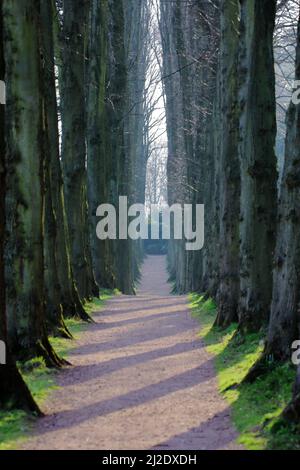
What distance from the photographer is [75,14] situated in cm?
1945

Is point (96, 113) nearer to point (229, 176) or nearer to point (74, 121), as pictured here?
point (74, 121)

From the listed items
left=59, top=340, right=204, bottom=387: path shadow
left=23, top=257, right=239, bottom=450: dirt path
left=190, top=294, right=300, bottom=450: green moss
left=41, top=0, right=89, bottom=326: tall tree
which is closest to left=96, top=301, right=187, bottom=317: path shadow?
left=41, top=0, right=89, bottom=326: tall tree

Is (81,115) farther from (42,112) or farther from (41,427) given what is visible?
(41,427)

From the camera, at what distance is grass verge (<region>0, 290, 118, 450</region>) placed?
25.2 ft

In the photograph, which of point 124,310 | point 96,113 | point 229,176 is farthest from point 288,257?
point 96,113

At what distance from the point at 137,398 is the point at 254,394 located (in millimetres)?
1502

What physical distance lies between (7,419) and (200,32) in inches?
741

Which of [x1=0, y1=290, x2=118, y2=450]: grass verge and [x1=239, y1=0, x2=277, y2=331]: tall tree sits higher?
[x1=239, y1=0, x2=277, y2=331]: tall tree

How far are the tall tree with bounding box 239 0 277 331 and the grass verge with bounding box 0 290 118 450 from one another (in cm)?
309

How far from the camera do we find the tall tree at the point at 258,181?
12383 millimetres

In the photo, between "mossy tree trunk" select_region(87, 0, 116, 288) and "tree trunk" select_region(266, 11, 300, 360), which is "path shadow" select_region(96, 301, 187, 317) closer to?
"mossy tree trunk" select_region(87, 0, 116, 288)

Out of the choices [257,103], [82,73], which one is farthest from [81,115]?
[257,103]

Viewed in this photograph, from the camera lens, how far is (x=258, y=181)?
12648 mm

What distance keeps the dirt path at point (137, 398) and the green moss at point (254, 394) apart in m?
0.15
